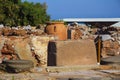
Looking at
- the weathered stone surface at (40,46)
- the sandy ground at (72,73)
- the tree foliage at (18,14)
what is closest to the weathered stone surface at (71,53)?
the sandy ground at (72,73)

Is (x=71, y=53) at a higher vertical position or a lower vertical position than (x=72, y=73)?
higher

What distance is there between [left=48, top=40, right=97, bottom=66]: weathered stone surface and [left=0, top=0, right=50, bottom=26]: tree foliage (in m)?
19.7

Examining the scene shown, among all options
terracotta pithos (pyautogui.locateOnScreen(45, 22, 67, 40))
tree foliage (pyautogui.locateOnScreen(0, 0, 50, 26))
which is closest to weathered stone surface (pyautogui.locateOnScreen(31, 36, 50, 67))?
terracotta pithos (pyautogui.locateOnScreen(45, 22, 67, 40))

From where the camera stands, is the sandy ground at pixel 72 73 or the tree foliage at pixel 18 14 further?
the tree foliage at pixel 18 14

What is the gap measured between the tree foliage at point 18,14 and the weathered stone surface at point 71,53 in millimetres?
19729

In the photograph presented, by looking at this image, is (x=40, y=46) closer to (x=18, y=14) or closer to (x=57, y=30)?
(x=57, y=30)

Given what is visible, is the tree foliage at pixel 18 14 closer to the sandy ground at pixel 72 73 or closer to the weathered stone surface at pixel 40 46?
the weathered stone surface at pixel 40 46

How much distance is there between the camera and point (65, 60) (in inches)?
245

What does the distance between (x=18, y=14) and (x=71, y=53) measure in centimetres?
A: 2130

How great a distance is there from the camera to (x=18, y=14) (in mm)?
27203

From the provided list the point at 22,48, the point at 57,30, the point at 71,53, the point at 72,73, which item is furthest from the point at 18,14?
the point at 72,73

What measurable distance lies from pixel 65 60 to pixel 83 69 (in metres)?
0.38

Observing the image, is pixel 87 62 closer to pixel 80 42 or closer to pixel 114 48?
pixel 80 42

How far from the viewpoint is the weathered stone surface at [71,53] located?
6211 mm
